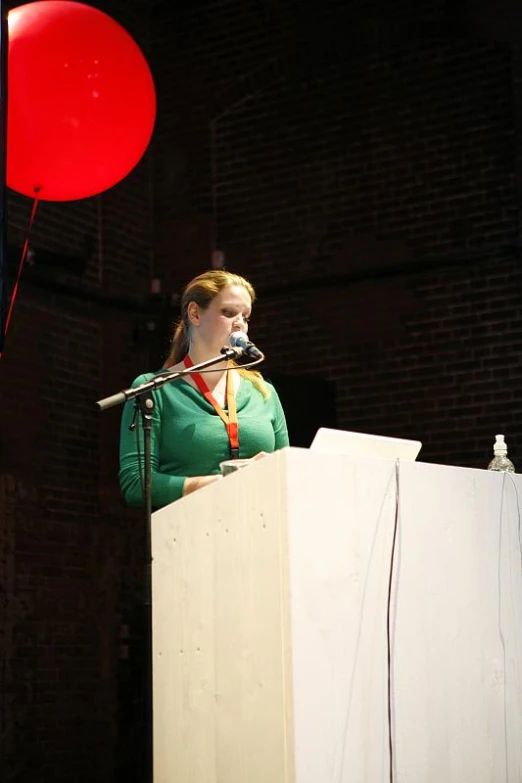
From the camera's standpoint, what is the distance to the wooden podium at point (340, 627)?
243 centimetres

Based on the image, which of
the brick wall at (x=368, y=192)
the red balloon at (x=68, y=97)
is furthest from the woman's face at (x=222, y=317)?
the brick wall at (x=368, y=192)

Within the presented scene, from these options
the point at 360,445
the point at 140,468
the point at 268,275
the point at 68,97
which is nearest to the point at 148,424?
the point at 140,468

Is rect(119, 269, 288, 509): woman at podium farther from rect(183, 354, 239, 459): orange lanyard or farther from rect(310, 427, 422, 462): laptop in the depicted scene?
rect(310, 427, 422, 462): laptop

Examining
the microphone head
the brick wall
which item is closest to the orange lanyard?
the microphone head

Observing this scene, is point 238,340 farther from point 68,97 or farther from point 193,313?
point 68,97

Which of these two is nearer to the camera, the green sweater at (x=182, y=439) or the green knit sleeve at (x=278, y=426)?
the green sweater at (x=182, y=439)

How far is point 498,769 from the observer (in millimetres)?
2682

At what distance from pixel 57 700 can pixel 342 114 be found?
4199mm

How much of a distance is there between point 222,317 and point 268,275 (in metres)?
4.39

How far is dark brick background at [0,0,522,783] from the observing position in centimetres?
707

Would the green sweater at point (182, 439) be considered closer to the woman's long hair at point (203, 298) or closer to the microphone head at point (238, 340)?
the woman's long hair at point (203, 298)

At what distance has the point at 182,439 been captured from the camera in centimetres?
339

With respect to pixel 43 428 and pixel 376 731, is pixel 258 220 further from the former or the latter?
pixel 376 731

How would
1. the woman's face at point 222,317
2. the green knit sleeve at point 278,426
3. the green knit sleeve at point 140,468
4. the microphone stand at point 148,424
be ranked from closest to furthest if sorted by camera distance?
the microphone stand at point 148,424 < the green knit sleeve at point 140,468 < the woman's face at point 222,317 < the green knit sleeve at point 278,426
